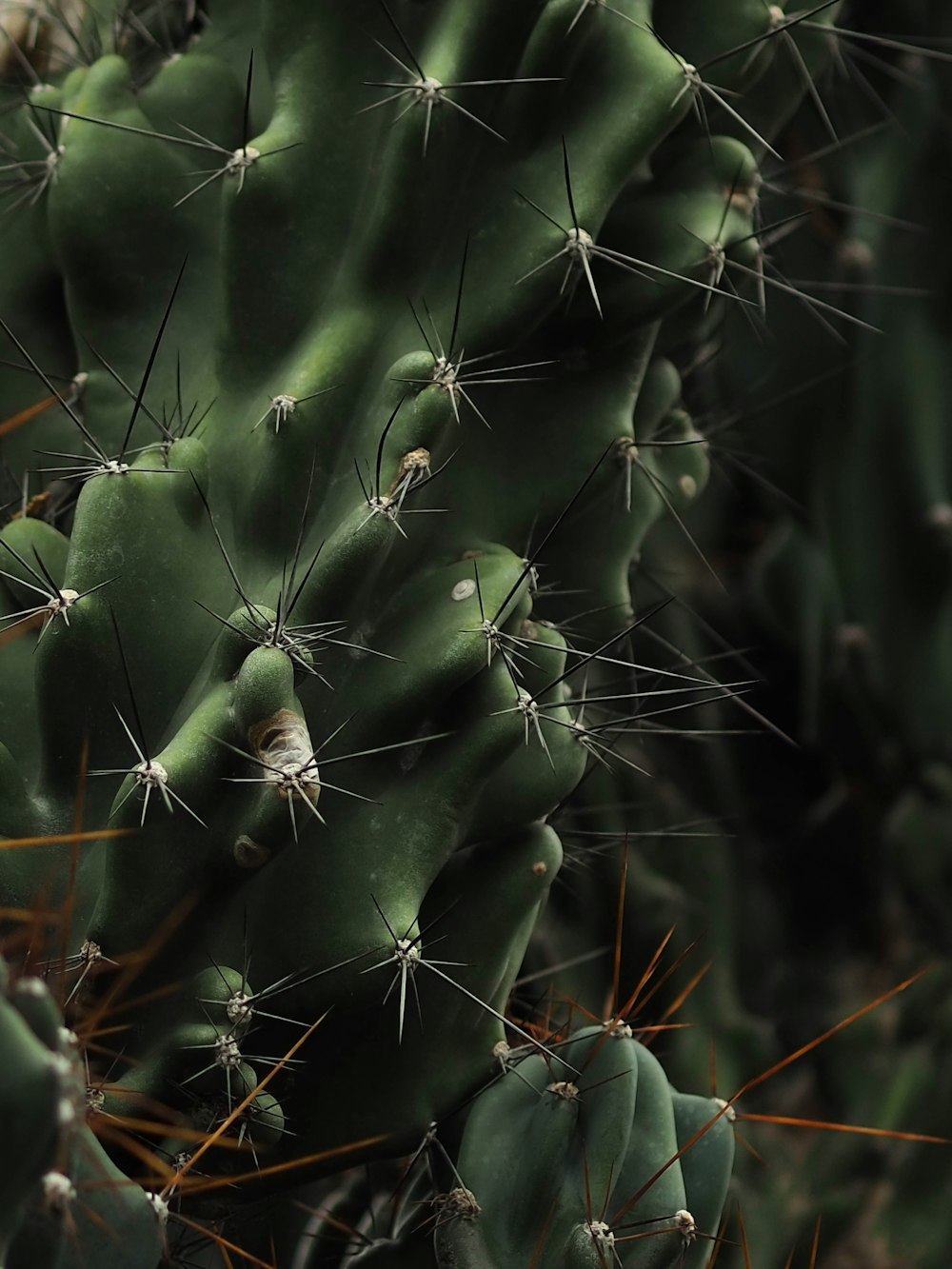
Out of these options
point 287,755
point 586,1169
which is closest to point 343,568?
point 287,755

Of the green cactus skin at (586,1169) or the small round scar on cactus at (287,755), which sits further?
the green cactus skin at (586,1169)

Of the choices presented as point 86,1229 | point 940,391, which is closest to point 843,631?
point 940,391

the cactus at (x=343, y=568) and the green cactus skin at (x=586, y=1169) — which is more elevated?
the cactus at (x=343, y=568)

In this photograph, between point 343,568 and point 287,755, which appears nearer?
point 287,755

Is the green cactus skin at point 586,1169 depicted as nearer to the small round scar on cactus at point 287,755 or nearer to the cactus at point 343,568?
the cactus at point 343,568

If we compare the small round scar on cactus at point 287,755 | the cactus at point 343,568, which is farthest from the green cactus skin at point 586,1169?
the small round scar on cactus at point 287,755

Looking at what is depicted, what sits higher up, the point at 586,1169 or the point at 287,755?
the point at 287,755

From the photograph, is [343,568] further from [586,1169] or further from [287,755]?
[586,1169]

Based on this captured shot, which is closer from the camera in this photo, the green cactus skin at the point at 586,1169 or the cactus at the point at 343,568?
the cactus at the point at 343,568

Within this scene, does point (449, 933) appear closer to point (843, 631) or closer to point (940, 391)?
point (843, 631)
